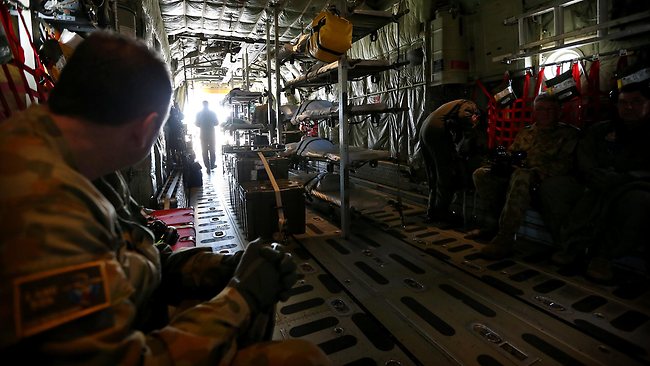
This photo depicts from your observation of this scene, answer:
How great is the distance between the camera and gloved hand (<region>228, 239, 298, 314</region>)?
3.38 feet

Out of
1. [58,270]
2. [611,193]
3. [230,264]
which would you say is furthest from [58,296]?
[611,193]

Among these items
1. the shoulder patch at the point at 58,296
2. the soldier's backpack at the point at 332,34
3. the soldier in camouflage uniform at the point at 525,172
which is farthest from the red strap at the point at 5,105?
the soldier in camouflage uniform at the point at 525,172

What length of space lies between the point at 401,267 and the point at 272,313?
7.41ft

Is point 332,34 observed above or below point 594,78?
above

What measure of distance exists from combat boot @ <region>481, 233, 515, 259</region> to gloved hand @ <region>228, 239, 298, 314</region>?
9.56 feet

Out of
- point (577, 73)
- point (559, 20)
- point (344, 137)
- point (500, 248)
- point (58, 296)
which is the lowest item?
point (500, 248)

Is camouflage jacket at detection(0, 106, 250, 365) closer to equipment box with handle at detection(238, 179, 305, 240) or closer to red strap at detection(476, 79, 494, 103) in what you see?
equipment box with handle at detection(238, 179, 305, 240)

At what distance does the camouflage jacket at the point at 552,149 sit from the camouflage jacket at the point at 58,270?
380 centimetres

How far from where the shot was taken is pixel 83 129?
2.73 ft

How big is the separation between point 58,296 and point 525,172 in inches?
152

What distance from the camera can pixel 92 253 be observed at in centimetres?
72

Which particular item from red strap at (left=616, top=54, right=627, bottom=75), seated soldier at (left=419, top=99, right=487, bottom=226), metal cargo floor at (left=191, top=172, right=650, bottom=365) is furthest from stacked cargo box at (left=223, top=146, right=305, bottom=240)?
red strap at (left=616, top=54, right=627, bottom=75)

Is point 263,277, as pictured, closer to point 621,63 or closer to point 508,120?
point 621,63

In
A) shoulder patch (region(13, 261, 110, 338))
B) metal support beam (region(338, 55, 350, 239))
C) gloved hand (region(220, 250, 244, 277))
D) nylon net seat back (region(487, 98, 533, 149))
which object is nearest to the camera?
shoulder patch (region(13, 261, 110, 338))
